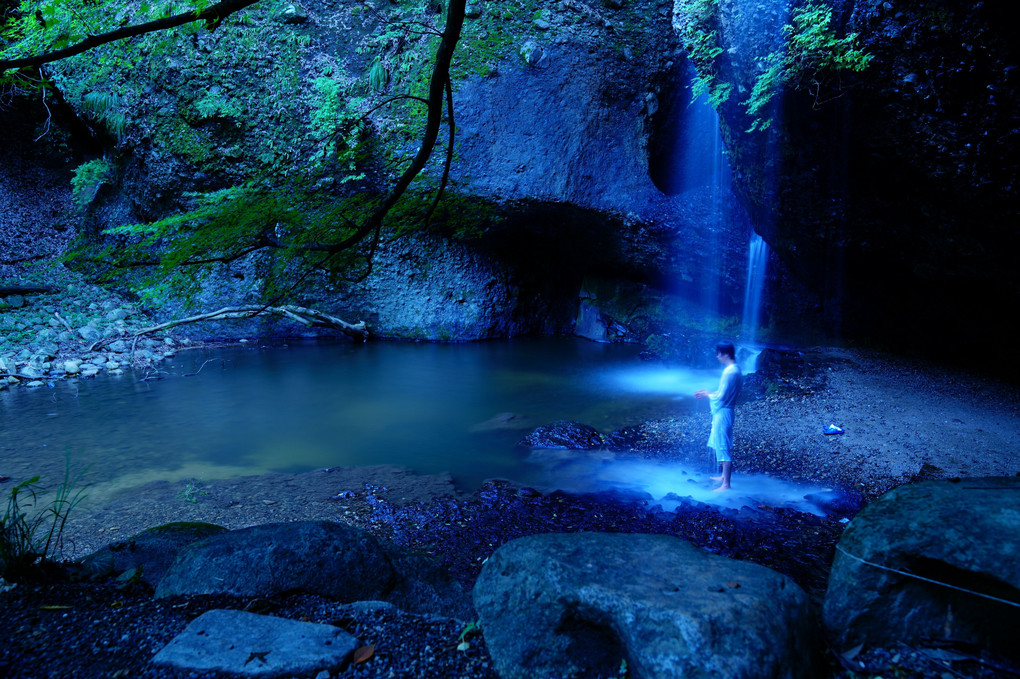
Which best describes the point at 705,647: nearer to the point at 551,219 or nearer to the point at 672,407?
the point at 672,407

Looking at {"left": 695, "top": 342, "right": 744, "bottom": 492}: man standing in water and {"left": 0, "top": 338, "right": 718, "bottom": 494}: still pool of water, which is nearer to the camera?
{"left": 695, "top": 342, "right": 744, "bottom": 492}: man standing in water

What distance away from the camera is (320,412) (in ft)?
31.4

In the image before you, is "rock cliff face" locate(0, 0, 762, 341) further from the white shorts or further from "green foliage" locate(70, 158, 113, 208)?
the white shorts

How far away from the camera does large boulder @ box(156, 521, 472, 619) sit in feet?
9.46

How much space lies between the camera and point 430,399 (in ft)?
34.6

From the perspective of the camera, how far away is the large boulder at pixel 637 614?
6.52 feet

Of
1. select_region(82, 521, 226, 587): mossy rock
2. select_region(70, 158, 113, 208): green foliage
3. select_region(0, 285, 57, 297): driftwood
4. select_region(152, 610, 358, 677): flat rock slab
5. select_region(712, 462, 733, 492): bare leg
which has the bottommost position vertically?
select_region(712, 462, 733, 492): bare leg

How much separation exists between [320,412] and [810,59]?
9748 mm

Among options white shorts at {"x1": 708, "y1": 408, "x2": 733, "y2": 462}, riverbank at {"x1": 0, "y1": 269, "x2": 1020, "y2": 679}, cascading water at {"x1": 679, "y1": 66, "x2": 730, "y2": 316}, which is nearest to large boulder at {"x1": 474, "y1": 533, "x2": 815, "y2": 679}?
riverbank at {"x1": 0, "y1": 269, "x2": 1020, "y2": 679}

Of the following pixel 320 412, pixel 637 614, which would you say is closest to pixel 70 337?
pixel 320 412

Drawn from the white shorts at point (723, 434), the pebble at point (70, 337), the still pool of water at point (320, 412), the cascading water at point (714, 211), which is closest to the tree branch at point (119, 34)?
the still pool of water at point (320, 412)

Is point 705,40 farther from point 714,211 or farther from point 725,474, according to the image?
point 725,474

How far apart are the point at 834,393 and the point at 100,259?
32.0 feet

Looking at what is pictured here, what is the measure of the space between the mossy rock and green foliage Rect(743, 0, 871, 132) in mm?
8930
